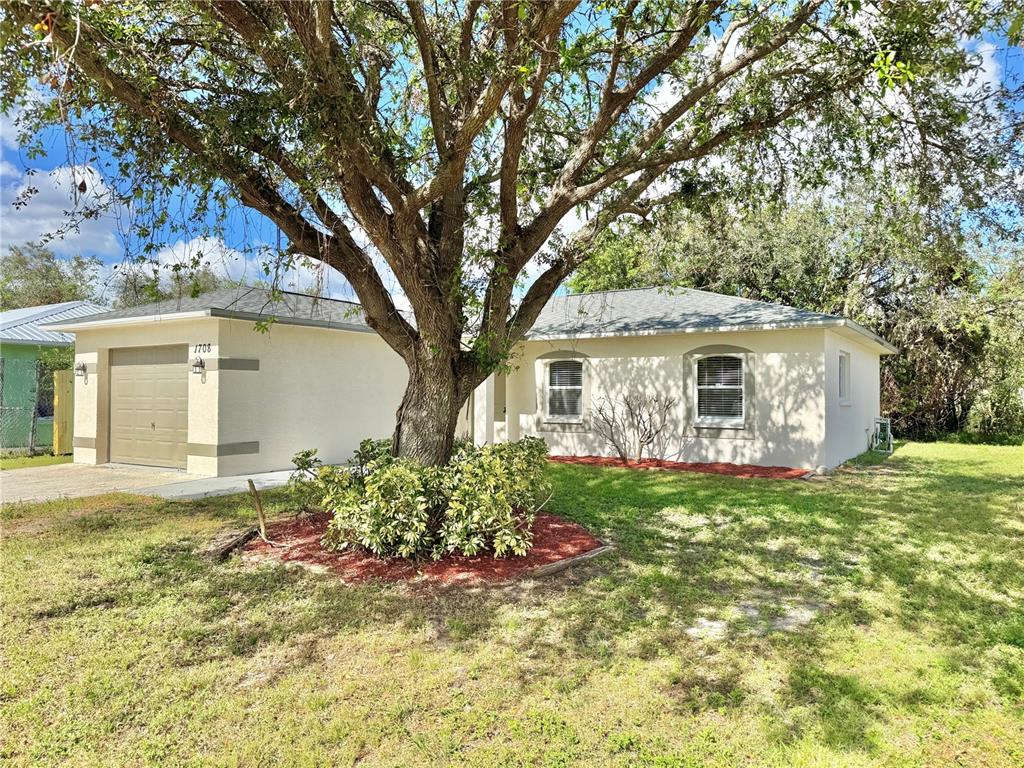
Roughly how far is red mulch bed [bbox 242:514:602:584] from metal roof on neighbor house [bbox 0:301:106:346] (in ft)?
37.6

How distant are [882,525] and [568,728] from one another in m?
6.06

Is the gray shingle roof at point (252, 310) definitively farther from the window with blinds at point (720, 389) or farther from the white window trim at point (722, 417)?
the window with blinds at point (720, 389)

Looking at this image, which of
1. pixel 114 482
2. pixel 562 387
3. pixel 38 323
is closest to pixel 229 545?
pixel 114 482

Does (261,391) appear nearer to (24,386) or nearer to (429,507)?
(429,507)

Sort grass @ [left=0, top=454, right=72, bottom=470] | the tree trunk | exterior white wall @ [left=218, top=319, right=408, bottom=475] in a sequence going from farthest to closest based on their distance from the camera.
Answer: grass @ [left=0, top=454, right=72, bottom=470] → exterior white wall @ [left=218, top=319, right=408, bottom=475] → the tree trunk

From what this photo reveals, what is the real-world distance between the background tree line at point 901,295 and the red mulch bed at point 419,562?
1067cm

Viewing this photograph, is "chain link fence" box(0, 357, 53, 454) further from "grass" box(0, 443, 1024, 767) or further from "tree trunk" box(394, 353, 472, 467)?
"tree trunk" box(394, 353, 472, 467)

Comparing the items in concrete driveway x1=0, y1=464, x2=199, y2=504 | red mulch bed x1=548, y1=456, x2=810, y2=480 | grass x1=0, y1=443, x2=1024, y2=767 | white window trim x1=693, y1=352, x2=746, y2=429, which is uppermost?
white window trim x1=693, y1=352, x2=746, y2=429

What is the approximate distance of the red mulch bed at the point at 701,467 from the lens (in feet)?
36.1

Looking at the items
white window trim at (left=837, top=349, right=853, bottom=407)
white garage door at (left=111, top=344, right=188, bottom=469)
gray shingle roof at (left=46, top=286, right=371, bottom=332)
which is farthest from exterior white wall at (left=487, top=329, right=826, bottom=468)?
white garage door at (left=111, top=344, right=188, bottom=469)

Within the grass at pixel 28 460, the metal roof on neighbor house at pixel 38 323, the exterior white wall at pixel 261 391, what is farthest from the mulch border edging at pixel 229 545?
the metal roof on neighbor house at pixel 38 323

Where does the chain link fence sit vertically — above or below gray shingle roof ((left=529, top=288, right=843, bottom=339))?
below

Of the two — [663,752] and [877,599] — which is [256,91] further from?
[877,599]

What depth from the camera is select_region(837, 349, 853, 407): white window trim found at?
41.0 ft
